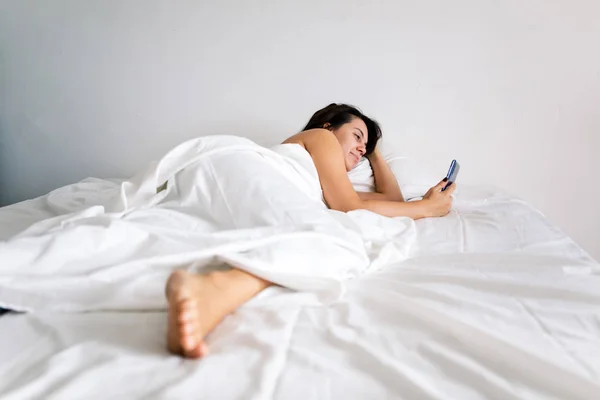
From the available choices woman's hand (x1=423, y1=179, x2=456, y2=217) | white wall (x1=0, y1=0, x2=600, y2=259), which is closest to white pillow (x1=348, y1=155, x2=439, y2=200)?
woman's hand (x1=423, y1=179, x2=456, y2=217)

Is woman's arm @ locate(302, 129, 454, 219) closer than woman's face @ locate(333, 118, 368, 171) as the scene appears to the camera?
Yes

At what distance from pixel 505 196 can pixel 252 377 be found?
50.9 inches

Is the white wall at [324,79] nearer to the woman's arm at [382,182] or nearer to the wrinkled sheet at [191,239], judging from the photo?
the woman's arm at [382,182]

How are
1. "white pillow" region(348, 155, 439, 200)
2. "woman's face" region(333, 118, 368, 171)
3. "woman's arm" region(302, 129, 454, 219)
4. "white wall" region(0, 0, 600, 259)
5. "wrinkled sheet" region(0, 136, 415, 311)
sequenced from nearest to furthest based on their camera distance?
"wrinkled sheet" region(0, 136, 415, 311), "woman's arm" region(302, 129, 454, 219), "woman's face" region(333, 118, 368, 171), "white pillow" region(348, 155, 439, 200), "white wall" region(0, 0, 600, 259)

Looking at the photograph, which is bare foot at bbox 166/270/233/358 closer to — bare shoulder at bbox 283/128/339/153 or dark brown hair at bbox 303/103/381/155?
bare shoulder at bbox 283/128/339/153

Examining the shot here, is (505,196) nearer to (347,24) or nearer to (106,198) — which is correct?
(347,24)

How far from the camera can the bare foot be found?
0.56 meters

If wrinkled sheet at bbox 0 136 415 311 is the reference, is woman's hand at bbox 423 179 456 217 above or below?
below

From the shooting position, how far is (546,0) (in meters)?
1.83

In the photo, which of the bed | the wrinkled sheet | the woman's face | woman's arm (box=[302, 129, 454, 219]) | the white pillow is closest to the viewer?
the bed

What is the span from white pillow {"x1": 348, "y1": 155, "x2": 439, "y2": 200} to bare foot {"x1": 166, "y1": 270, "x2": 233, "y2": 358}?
0.95 m

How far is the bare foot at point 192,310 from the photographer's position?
56cm

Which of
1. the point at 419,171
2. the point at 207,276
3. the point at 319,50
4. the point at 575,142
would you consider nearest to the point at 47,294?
the point at 207,276

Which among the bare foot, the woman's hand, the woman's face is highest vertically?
the woman's face
